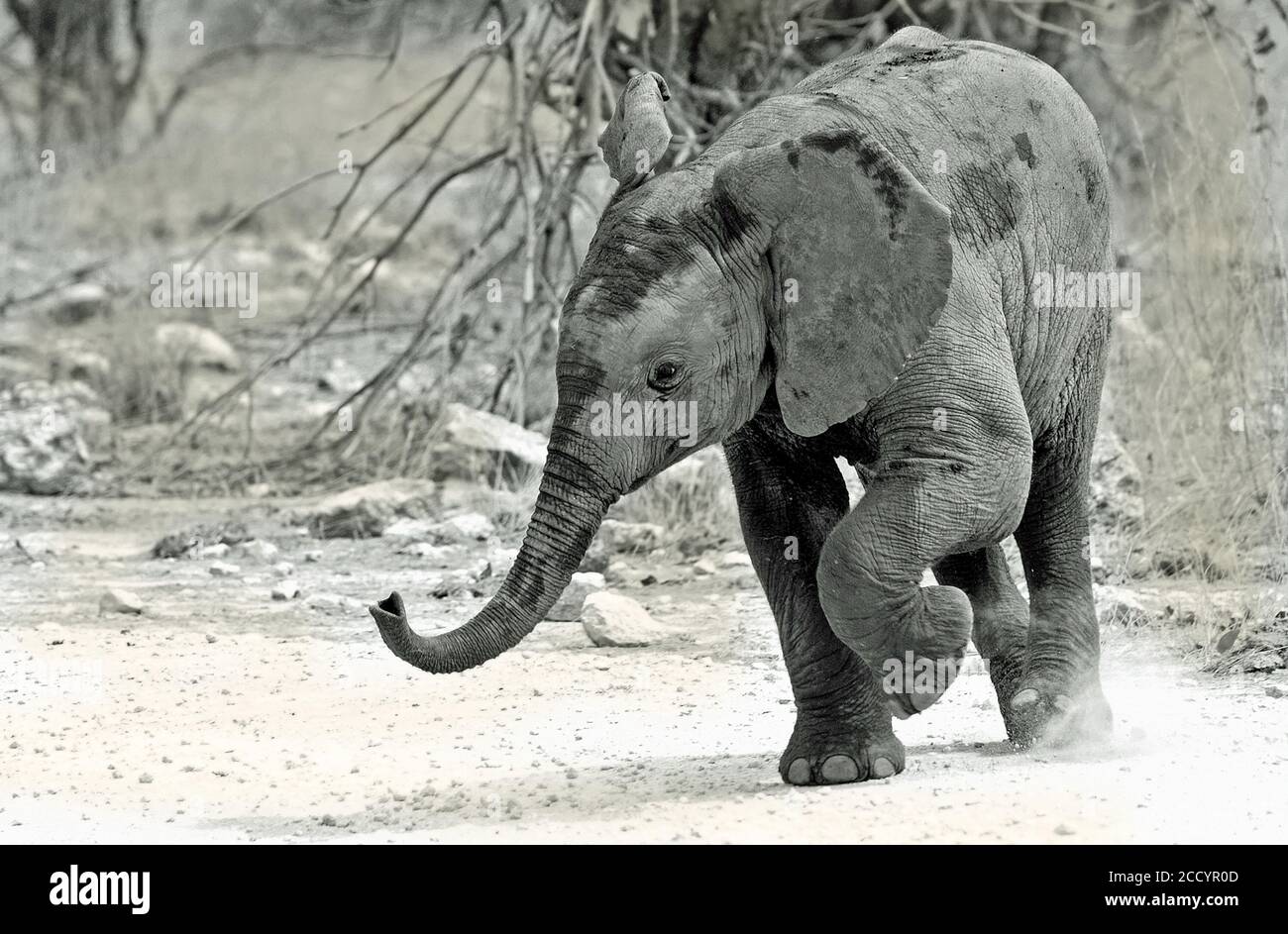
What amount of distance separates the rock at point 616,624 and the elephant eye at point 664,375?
294 centimetres

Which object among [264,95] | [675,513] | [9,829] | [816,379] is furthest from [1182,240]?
[264,95]

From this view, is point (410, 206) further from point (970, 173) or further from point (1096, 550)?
point (970, 173)

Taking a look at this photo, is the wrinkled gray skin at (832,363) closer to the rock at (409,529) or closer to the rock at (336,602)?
the rock at (336,602)

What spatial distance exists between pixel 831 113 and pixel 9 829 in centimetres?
300

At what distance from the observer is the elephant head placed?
5457mm

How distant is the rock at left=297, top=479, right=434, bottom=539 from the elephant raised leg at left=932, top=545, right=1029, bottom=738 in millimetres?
4107

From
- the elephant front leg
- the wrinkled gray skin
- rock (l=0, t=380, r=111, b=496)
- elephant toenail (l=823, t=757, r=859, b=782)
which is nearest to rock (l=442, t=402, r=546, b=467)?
rock (l=0, t=380, r=111, b=496)

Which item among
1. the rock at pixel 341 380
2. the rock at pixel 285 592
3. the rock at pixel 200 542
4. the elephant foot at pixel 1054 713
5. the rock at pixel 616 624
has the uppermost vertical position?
the rock at pixel 341 380

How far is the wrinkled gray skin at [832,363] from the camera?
5.47 m

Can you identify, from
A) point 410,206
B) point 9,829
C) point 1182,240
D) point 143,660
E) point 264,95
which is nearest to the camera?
point 9,829

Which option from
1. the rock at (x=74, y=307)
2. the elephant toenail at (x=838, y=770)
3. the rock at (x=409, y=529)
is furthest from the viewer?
the rock at (x=74, y=307)

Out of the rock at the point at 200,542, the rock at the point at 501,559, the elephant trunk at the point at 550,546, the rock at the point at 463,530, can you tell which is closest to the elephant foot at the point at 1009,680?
the elephant trunk at the point at 550,546

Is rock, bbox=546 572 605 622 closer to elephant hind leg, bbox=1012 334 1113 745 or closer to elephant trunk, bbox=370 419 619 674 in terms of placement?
elephant hind leg, bbox=1012 334 1113 745

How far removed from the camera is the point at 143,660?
8148 mm
